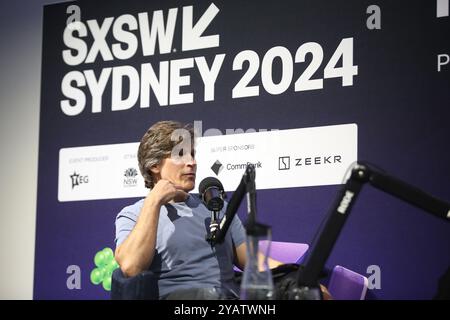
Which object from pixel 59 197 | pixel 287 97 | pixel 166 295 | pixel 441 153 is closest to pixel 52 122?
pixel 59 197

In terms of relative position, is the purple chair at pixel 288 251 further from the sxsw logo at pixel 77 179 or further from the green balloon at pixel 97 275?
the sxsw logo at pixel 77 179

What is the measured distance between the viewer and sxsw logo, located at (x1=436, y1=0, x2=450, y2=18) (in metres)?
3.94

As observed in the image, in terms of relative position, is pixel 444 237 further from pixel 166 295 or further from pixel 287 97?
pixel 166 295

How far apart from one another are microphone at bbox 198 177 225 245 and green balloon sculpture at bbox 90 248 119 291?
1275 mm

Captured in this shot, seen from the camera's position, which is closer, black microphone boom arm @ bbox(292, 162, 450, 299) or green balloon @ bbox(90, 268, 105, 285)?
black microphone boom arm @ bbox(292, 162, 450, 299)

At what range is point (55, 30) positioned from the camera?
195 inches

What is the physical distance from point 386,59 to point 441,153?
1.93ft

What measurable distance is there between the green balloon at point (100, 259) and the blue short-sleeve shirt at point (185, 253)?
44.2 inches

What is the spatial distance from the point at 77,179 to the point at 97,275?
0.62 meters

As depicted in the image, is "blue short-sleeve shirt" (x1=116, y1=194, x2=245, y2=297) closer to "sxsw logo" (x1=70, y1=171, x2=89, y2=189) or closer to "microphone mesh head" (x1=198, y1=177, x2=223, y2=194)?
"microphone mesh head" (x1=198, y1=177, x2=223, y2=194)

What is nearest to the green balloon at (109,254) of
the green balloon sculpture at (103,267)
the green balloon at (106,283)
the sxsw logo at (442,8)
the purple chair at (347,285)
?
the green balloon sculpture at (103,267)

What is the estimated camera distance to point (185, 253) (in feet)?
11.2

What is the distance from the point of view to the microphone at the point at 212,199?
3.33m

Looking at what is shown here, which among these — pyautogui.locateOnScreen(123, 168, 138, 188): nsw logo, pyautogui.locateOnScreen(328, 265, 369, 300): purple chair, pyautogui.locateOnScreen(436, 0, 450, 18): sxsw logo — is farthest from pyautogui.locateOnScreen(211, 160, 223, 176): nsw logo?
pyautogui.locateOnScreen(436, 0, 450, 18): sxsw logo
